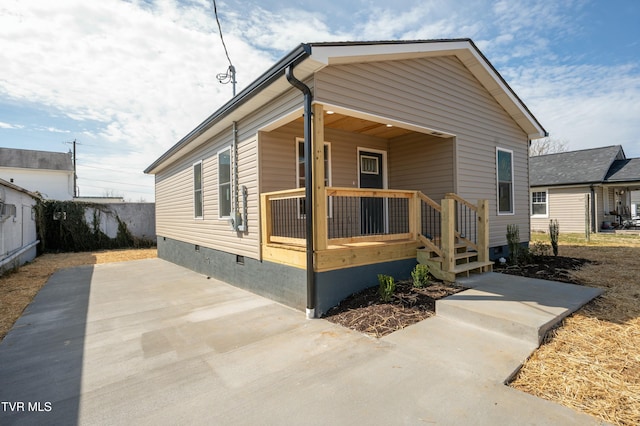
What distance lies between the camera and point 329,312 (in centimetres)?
427

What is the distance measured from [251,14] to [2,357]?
6590 mm

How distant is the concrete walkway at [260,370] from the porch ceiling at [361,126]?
3.56 metres

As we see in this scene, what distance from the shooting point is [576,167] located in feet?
53.5

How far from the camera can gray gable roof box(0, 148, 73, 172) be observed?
25484 millimetres

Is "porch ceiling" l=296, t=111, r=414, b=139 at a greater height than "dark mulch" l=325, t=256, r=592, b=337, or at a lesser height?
greater

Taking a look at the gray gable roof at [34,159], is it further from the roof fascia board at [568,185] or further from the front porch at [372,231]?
the roof fascia board at [568,185]

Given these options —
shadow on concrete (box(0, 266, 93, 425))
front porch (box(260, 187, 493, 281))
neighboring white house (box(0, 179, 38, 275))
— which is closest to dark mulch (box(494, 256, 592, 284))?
front porch (box(260, 187, 493, 281))

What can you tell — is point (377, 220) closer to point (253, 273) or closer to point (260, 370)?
point (253, 273)

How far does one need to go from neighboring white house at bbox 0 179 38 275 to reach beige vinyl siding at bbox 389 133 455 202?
9723 millimetres

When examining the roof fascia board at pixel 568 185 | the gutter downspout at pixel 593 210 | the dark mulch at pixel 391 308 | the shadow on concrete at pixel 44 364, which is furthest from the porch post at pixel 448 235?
the gutter downspout at pixel 593 210

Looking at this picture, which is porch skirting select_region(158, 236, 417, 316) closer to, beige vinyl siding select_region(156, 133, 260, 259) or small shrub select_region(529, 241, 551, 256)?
beige vinyl siding select_region(156, 133, 260, 259)

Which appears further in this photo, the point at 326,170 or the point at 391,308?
the point at 326,170

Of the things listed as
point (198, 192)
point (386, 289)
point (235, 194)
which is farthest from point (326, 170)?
point (198, 192)

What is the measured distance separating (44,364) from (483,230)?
258 inches
